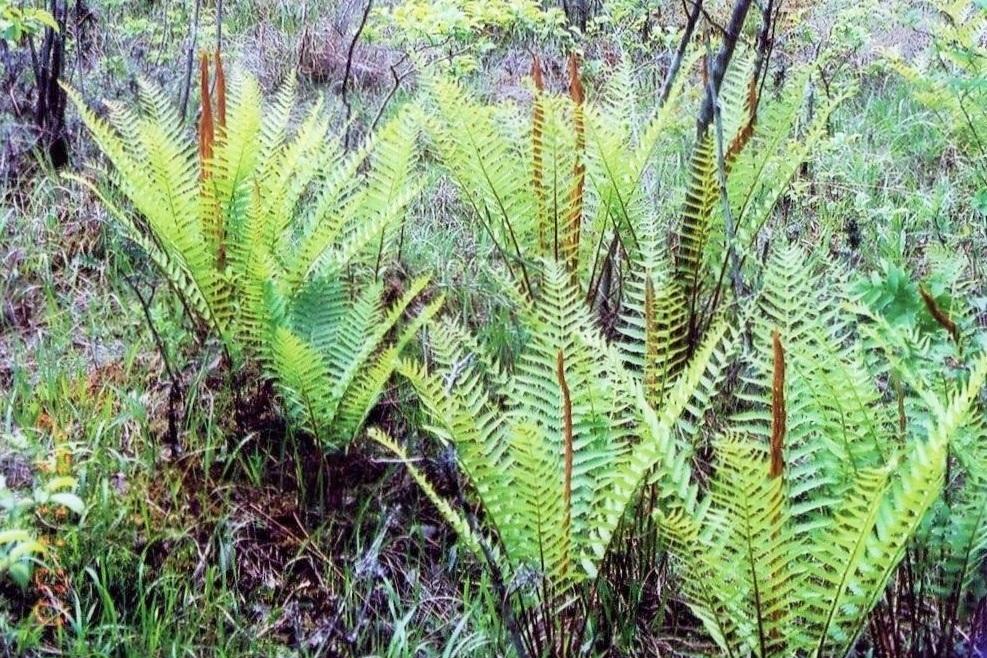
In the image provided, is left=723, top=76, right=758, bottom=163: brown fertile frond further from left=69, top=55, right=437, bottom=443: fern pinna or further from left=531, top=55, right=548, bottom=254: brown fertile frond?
left=69, top=55, right=437, bottom=443: fern pinna

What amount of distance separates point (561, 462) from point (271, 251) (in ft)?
2.97

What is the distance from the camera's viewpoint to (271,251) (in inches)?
85.4

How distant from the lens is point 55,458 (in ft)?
6.23

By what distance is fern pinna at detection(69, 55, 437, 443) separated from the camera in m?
2.00

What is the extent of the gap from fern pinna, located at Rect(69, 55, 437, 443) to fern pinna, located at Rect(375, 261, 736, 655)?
1.01ft

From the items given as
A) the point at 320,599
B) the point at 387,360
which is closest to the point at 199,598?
the point at 320,599

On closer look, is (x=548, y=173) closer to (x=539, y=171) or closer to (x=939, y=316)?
(x=539, y=171)

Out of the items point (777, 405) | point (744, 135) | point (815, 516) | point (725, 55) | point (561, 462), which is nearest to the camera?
point (777, 405)

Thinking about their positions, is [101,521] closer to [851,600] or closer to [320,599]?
[320,599]

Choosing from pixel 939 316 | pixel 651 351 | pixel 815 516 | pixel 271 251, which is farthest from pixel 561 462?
pixel 271 251

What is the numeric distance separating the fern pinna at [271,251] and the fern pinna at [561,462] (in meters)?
0.31

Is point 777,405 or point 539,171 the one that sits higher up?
point 777,405

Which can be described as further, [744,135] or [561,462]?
[744,135]

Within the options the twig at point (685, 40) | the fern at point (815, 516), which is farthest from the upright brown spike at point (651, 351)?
the twig at point (685, 40)
